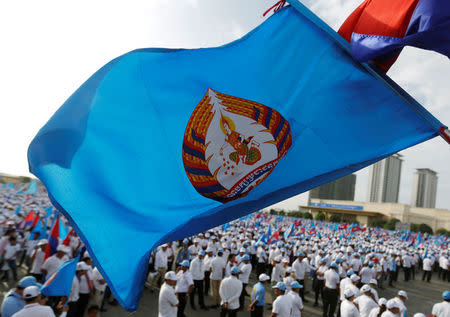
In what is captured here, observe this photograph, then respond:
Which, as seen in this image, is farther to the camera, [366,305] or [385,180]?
[385,180]

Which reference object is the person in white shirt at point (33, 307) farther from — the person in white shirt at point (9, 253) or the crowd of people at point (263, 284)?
the person in white shirt at point (9, 253)

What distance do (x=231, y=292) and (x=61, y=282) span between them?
3516 mm

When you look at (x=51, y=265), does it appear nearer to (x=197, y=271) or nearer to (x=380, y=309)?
(x=197, y=271)

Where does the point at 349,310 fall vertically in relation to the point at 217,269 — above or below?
above

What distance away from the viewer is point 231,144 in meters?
2.85

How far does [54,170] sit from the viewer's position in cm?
288

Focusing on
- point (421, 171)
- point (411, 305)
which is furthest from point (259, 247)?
point (421, 171)

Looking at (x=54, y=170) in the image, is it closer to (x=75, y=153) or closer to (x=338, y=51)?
(x=75, y=153)

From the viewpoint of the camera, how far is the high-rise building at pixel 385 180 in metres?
114

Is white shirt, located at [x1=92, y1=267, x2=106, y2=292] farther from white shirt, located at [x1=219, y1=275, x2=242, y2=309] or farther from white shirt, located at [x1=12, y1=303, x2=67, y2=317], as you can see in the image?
white shirt, located at [x1=12, y1=303, x2=67, y2=317]

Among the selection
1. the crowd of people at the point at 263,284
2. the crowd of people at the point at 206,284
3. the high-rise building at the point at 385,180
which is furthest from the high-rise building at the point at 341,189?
the crowd of people at the point at 206,284

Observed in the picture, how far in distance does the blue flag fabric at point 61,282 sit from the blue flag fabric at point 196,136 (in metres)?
3.11

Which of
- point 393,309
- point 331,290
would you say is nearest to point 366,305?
point 393,309

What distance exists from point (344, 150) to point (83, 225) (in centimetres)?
245
